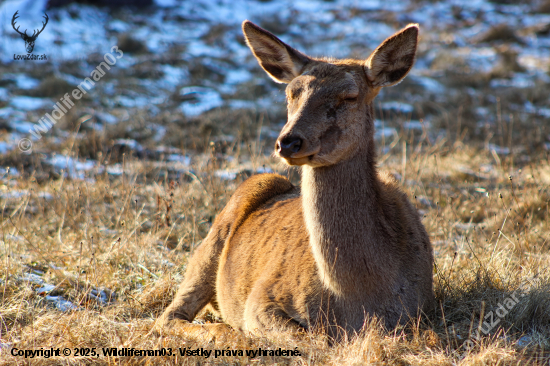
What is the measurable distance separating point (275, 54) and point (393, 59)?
918 millimetres

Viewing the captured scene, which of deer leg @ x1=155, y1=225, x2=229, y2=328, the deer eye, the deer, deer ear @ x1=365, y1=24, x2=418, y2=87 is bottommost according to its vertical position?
deer leg @ x1=155, y1=225, x2=229, y2=328

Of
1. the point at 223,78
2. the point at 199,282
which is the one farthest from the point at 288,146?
the point at 223,78

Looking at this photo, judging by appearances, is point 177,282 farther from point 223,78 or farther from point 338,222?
point 223,78

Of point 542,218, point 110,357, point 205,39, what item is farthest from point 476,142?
point 205,39

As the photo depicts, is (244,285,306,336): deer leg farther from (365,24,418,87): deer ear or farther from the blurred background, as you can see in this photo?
the blurred background

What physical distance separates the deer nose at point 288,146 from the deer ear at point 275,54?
0.94 meters

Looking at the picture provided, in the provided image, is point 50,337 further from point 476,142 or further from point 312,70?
point 476,142

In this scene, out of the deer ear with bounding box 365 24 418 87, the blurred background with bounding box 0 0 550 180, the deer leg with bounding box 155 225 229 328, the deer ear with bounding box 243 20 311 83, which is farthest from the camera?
the blurred background with bounding box 0 0 550 180

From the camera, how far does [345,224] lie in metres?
3.24

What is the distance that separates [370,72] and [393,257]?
131 cm

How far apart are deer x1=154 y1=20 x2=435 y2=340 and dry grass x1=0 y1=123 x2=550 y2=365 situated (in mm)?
205

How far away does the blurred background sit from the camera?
9781 millimetres

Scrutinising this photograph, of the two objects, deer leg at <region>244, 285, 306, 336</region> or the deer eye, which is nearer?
the deer eye

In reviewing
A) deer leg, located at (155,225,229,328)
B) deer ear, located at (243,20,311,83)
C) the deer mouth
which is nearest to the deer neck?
the deer mouth
